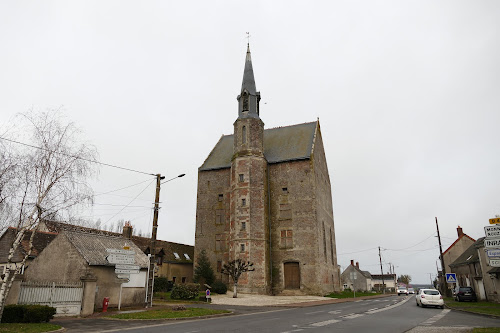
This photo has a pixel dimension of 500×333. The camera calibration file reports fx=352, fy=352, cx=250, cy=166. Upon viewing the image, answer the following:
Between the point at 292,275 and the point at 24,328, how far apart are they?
1203 inches

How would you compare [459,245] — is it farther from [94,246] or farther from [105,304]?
[105,304]

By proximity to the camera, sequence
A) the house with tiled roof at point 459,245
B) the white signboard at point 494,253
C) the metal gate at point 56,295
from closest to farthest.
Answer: the white signboard at point 494,253 → the metal gate at point 56,295 → the house with tiled roof at point 459,245

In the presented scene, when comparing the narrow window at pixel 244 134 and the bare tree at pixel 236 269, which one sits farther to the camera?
the narrow window at pixel 244 134

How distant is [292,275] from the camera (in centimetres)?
4016

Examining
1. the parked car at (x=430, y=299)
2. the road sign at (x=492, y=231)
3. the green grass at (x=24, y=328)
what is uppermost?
the road sign at (x=492, y=231)

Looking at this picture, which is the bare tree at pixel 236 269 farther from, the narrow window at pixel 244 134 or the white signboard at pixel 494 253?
the white signboard at pixel 494 253

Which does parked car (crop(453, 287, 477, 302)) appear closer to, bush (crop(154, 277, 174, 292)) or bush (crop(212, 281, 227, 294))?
bush (crop(212, 281, 227, 294))

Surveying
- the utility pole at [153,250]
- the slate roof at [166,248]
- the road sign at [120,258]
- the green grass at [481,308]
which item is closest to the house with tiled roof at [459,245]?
the green grass at [481,308]

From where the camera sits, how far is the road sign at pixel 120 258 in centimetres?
2031

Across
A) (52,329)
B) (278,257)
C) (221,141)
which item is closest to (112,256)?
(52,329)

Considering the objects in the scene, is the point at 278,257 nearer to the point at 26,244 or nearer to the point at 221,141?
the point at 221,141

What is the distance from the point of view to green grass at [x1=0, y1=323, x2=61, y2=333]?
42.1 ft

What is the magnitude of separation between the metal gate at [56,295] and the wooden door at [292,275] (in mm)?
25889

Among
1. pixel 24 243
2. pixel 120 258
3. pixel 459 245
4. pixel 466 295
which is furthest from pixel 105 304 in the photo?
pixel 459 245
